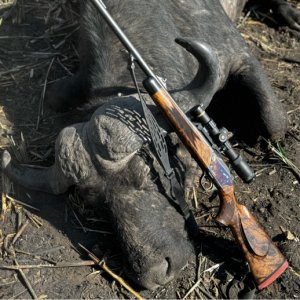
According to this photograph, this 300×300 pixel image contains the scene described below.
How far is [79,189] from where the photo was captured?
12.6ft

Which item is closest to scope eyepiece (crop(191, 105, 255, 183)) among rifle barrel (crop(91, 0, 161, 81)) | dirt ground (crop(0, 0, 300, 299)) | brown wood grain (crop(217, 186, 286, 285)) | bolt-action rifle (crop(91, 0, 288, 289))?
bolt-action rifle (crop(91, 0, 288, 289))

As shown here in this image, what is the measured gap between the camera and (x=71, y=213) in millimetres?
4379

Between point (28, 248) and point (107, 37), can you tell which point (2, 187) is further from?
point (107, 37)

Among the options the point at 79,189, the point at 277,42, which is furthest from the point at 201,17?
the point at 79,189

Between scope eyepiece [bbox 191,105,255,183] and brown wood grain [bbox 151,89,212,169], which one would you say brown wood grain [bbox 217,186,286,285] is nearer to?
scope eyepiece [bbox 191,105,255,183]

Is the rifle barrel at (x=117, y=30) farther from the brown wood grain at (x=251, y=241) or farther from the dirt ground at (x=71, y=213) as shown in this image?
the dirt ground at (x=71, y=213)

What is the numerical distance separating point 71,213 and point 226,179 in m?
1.35

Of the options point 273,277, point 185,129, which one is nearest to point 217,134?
point 185,129

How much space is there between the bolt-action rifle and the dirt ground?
0.85 feet

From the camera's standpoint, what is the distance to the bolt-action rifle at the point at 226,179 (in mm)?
3557

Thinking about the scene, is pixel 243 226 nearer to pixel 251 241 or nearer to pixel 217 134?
pixel 251 241

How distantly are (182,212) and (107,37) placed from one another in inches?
60.0

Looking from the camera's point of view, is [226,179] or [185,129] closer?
[185,129]

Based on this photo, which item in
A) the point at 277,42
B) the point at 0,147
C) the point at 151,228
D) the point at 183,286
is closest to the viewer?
the point at 151,228
